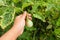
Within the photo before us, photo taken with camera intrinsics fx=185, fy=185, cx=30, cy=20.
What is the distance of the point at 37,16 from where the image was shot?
108 cm

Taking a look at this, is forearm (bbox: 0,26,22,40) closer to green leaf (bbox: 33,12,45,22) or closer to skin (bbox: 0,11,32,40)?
skin (bbox: 0,11,32,40)

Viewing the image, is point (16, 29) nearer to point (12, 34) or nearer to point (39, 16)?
point (12, 34)

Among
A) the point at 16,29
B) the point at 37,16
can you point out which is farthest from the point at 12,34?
the point at 37,16

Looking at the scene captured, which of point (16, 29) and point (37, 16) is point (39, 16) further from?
point (16, 29)

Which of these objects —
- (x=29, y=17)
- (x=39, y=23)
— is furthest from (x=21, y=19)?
(x=39, y=23)

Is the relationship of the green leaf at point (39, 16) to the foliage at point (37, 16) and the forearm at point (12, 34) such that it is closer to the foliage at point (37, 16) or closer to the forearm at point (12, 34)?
the foliage at point (37, 16)

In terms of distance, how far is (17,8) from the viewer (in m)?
1.08

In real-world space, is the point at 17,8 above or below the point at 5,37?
above

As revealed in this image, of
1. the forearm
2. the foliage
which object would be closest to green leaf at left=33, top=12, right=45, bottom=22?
the foliage

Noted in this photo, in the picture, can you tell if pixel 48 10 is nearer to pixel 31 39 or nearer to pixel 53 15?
pixel 53 15

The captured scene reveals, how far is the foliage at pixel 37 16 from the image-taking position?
106 cm

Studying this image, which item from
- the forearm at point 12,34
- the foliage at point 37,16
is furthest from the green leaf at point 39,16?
the forearm at point 12,34

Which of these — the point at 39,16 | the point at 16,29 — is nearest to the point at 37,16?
the point at 39,16

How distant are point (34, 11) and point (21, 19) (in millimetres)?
107
